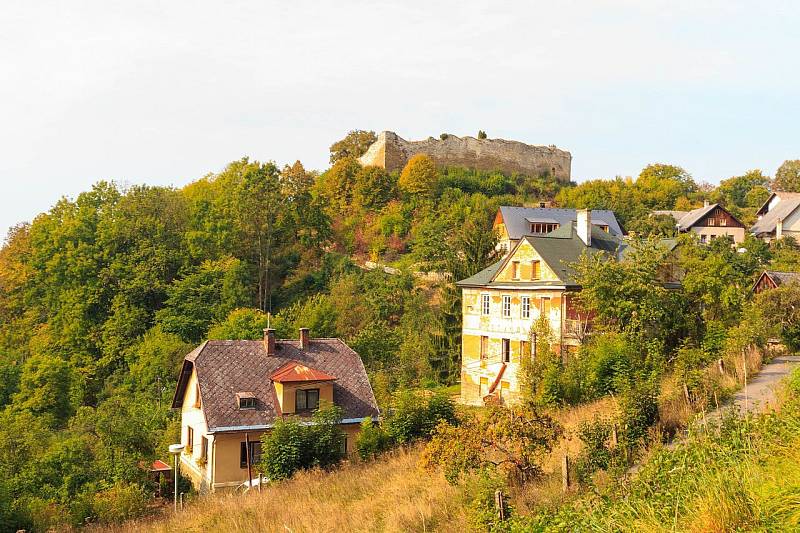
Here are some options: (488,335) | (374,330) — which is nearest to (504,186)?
(374,330)

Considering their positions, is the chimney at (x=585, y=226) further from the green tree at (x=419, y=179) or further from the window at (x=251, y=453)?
the green tree at (x=419, y=179)

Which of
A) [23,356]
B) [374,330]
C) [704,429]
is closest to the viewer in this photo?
[704,429]

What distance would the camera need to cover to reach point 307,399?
23.7 meters

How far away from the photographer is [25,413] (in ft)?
99.0

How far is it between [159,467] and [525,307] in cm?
1524

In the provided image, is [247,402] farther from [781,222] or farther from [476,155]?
[476,155]

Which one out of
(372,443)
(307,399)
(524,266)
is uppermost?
(524,266)

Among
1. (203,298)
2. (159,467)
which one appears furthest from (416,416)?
(203,298)

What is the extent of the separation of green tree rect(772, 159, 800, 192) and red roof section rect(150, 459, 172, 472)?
71.2 metres

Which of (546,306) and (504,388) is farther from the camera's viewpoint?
(504,388)

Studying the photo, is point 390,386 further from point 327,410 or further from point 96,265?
point 96,265

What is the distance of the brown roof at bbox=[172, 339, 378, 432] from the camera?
2241 cm

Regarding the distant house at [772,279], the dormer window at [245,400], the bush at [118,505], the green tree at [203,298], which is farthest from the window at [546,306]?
the green tree at [203,298]

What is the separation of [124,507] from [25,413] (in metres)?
14.9
